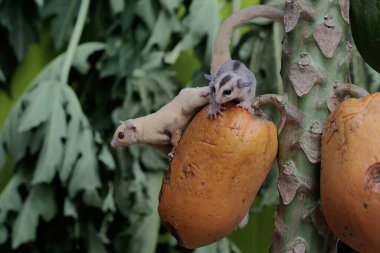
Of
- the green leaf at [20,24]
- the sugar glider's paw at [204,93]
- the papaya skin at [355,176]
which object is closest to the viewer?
the papaya skin at [355,176]

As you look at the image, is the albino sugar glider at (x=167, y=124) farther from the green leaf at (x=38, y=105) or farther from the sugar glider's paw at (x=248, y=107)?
the green leaf at (x=38, y=105)

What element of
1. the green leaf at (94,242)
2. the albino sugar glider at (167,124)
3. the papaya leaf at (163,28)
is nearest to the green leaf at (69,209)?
the green leaf at (94,242)

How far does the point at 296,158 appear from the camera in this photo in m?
0.68

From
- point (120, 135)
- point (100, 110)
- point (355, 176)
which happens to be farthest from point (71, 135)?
point (355, 176)

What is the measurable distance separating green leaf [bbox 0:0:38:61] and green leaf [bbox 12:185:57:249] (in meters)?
0.44

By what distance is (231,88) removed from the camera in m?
0.65

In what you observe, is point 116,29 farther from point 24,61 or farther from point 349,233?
point 349,233

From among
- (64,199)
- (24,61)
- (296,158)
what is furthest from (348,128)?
(24,61)

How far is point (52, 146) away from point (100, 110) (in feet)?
0.76

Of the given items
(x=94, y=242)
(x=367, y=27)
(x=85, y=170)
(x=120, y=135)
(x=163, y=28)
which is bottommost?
(x=94, y=242)

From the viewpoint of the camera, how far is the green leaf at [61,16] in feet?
7.29

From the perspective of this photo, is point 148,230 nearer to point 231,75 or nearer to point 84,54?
point 84,54

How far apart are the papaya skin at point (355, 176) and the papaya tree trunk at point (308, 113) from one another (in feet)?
0.14

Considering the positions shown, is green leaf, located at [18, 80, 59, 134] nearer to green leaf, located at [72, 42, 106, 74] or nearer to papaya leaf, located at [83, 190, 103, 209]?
green leaf, located at [72, 42, 106, 74]
